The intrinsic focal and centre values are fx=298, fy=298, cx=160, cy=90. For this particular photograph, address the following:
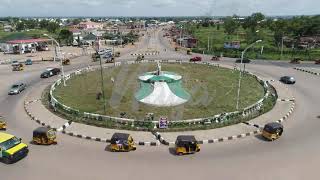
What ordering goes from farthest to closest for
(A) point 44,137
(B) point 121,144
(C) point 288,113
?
(C) point 288,113 → (A) point 44,137 → (B) point 121,144

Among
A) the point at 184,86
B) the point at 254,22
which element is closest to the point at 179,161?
the point at 184,86

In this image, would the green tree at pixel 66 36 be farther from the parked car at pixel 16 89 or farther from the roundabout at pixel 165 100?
the parked car at pixel 16 89

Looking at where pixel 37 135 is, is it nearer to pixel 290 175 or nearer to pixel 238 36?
pixel 290 175

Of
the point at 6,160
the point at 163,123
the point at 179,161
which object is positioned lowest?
the point at 6,160

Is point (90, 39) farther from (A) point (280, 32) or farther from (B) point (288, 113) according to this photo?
(B) point (288, 113)

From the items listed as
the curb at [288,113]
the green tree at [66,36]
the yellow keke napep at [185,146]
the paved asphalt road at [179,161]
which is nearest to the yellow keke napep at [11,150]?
the paved asphalt road at [179,161]

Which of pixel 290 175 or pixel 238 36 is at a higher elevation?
pixel 238 36

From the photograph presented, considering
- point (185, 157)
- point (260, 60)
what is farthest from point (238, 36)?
point (185, 157)
